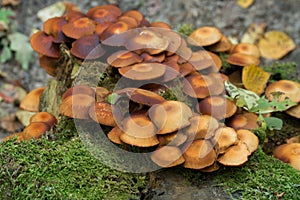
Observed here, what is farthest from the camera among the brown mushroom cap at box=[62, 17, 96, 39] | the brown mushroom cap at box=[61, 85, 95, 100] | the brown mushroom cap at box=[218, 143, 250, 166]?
the brown mushroom cap at box=[62, 17, 96, 39]

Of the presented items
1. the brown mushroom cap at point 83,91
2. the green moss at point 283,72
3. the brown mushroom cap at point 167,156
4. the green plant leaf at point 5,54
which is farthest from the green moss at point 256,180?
the green plant leaf at point 5,54

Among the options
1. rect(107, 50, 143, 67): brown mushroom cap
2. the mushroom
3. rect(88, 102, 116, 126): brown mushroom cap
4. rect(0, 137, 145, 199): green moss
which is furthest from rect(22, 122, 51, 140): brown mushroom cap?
the mushroom

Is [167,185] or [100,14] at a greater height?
[100,14]

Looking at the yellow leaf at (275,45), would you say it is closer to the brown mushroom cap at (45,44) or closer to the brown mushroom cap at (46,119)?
the brown mushroom cap at (45,44)

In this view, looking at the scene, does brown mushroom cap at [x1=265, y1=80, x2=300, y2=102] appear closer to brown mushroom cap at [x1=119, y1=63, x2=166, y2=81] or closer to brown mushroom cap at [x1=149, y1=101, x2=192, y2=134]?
brown mushroom cap at [x1=119, y1=63, x2=166, y2=81]

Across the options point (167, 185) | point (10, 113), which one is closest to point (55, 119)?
point (167, 185)

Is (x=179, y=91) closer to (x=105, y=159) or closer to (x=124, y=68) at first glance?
(x=124, y=68)
